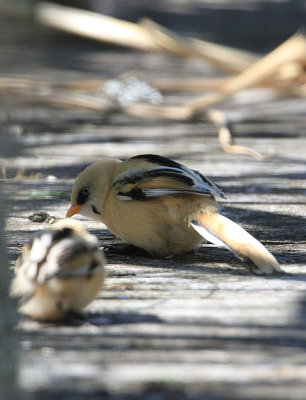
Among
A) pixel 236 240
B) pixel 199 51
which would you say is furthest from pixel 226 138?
pixel 236 240

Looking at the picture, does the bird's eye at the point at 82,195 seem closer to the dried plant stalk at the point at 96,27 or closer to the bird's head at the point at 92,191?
the bird's head at the point at 92,191

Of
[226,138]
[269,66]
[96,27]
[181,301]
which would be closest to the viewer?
[181,301]

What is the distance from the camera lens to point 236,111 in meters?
7.97

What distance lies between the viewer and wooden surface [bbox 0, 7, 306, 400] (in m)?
2.35

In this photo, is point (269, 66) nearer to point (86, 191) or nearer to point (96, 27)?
point (96, 27)

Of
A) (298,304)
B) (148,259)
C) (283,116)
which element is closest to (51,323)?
(298,304)

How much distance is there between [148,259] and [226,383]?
1.65 m

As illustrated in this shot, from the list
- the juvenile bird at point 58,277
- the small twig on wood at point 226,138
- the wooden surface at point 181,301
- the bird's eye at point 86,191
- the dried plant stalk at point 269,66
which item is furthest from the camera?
the dried plant stalk at point 269,66

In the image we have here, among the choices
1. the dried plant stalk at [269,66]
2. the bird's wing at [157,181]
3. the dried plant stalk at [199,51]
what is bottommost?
the bird's wing at [157,181]

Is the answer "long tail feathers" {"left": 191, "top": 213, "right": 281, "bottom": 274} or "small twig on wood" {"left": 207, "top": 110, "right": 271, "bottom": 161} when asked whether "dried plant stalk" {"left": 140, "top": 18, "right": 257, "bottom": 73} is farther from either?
"long tail feathers" {"left": 191, "top": 213, "right": 281, "bottom": 274}

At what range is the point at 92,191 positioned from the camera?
13.6ft

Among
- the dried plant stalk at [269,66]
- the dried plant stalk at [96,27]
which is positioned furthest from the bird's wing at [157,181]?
the dried plant stalk at [96,27]

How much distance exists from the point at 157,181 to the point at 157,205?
11 cm

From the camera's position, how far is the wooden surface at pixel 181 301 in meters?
2.35
